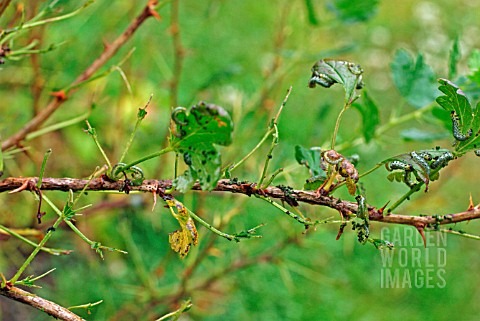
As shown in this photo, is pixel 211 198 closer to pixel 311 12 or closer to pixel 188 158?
pixel 311 12

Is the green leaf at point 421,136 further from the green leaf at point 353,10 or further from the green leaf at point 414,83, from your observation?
the green leaf at point 353,10

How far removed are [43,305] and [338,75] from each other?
0.18 meters

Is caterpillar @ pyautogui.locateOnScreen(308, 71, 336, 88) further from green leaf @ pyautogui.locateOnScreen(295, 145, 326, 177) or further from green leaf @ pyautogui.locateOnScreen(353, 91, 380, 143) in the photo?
green leaf @ pyautogui.locateOnScreen(353, 91, 380, 143)

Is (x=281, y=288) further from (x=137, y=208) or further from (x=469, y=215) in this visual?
(x=469, y=215)

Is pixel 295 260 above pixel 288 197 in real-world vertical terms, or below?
below

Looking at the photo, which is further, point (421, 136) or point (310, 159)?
point (421, 136)

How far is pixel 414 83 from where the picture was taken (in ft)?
1.76

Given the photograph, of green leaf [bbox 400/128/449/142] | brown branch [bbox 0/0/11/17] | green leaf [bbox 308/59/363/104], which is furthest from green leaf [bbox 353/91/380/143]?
brown branch [bbox 0/0/11/17]

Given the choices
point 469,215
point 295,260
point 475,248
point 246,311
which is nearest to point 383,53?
point 475,248

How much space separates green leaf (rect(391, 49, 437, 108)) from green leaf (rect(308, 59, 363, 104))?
215mm

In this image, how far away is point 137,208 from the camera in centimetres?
85

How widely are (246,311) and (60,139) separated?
0.49 metres

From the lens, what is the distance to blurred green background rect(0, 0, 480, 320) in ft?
2.51

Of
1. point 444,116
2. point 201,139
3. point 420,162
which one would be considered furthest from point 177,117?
point 444,116
